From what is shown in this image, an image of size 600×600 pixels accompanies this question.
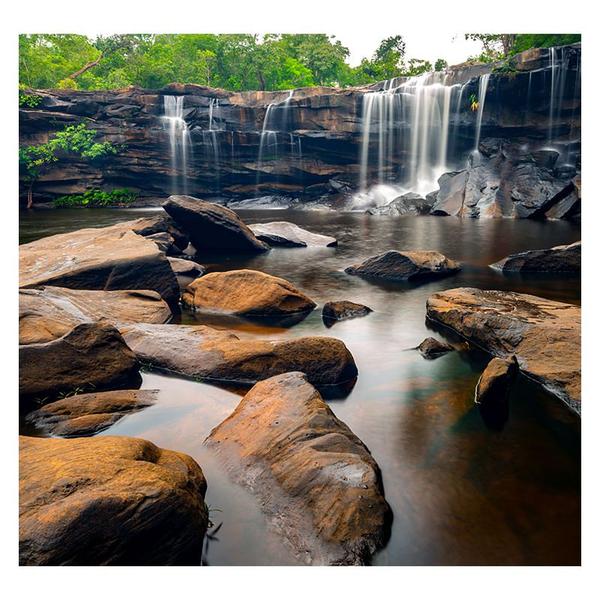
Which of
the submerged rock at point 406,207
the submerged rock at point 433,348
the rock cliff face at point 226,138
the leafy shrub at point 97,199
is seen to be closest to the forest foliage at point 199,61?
the rock cliff face at point 226,138

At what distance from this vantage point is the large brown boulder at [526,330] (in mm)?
5359

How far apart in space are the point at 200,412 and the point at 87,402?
1044 mm

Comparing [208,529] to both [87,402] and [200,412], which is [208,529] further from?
[87,402]

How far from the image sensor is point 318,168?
1406 inches

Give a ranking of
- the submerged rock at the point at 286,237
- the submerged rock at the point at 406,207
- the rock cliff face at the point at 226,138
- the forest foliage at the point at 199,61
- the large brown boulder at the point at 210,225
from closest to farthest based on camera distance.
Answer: the large brown boulder at the point at 210,225, the submerged rock at the point at 286,237, the submerged rock at the point at 406,207, the rock cliff face at the point at 226,138, the forest foliage at the point at 199,61

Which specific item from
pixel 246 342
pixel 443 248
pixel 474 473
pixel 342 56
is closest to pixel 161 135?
pixel 443 248

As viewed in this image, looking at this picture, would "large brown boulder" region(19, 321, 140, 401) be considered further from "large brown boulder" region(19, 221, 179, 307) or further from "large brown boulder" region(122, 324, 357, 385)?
"large brown boulder" region(19, 221, 179, 307)

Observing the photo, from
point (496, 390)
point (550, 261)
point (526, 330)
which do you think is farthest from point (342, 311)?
point (550, 261)

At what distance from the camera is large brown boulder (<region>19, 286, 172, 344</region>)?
18.9 ft

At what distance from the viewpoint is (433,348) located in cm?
658

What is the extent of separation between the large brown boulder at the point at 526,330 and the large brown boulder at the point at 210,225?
22.7 feet

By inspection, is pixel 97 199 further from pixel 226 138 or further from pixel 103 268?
pixel 103 268

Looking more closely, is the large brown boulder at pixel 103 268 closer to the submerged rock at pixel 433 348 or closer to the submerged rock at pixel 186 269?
the submerged rock at pixel 186 269

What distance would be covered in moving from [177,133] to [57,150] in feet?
25.3
